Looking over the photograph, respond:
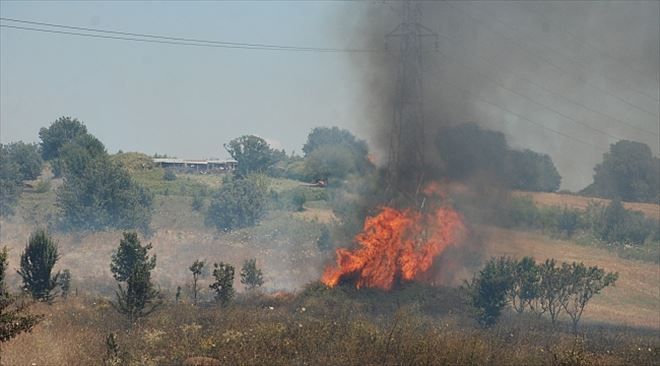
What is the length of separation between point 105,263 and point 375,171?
25.7 m

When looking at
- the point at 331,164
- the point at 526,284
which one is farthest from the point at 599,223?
the point at 526,284

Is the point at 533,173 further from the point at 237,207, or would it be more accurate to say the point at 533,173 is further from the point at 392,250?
the point at 392,250

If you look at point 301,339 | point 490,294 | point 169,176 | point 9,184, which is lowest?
point 301,339

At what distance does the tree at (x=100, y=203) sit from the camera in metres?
64.1

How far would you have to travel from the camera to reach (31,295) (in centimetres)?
3036

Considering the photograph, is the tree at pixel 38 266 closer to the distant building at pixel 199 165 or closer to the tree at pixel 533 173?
the tree at pixel 533 173

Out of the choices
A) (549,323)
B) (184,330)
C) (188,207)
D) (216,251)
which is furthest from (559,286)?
(188,207)

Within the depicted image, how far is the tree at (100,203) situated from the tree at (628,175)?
61.9 m

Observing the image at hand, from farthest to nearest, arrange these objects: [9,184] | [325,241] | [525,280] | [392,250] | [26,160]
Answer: [26,160], [9,184], [325,241], [392,250], [525,280]

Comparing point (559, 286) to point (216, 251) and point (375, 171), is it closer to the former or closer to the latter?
point (375, 171)

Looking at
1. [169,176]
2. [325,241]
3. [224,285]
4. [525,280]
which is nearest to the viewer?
[224,285]

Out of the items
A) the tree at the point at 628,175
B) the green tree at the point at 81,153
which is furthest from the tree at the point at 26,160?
the tree at the point at 628,175

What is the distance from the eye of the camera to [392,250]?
124ft

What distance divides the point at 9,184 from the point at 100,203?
13473 mm
